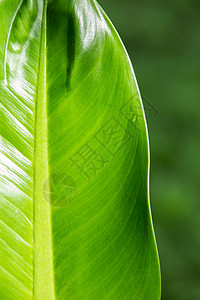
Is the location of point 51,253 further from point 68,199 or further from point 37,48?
point 37,48

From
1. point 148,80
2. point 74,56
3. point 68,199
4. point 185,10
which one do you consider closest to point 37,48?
point 74,56

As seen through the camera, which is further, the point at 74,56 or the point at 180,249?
the point at 180,249

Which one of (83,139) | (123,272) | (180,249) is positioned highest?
(83,139)

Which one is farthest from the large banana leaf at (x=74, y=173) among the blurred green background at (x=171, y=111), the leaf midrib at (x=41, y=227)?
the blurred green background at (x=171, y=111)

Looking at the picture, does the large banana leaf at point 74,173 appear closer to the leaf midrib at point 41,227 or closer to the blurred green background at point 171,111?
the leaf midrib at point 41,227

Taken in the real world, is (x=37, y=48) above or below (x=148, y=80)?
above

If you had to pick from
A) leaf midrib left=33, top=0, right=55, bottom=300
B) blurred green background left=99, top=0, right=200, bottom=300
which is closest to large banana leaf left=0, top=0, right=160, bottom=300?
leaf midrib left=33, top=0, right=55, bottom=300

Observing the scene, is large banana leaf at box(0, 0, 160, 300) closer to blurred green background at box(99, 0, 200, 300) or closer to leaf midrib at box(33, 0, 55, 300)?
leaf midrib at box(33, 0, 55, 300)

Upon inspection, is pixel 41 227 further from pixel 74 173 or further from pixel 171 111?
pixel 171 111
